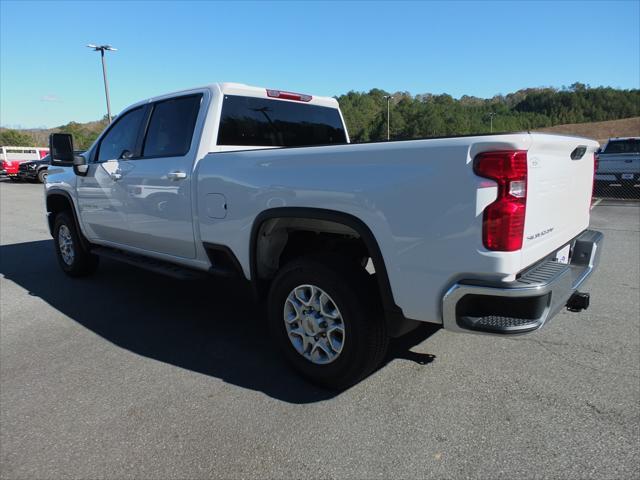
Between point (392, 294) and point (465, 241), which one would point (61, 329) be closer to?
point (392, 294)

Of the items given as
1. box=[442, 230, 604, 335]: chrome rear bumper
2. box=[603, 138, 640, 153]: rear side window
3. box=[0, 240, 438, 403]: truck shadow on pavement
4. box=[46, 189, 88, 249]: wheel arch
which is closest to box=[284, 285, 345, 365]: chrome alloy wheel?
box=[0, 240, 438, 403]: truck shadow on pavement

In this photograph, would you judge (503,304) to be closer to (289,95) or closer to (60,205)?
(289,95)

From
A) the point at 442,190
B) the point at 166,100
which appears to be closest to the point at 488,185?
the point at 442,190

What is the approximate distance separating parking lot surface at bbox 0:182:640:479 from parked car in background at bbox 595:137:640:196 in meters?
11.7

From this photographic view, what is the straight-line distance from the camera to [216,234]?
3.47 m

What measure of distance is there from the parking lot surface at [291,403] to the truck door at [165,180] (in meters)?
0.83

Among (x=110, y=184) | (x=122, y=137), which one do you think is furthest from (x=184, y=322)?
(x=122, y=137)

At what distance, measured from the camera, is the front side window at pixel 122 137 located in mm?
4516

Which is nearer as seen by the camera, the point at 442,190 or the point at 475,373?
the point at 442,190

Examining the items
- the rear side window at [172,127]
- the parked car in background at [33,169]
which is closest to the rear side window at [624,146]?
the rear side window at [172,127]

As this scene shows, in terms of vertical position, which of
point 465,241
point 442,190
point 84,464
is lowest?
point 84,464

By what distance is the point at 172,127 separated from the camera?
4.07 metres

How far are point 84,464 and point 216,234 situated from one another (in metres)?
1.70

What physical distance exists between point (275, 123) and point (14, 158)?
2965 centimetres
